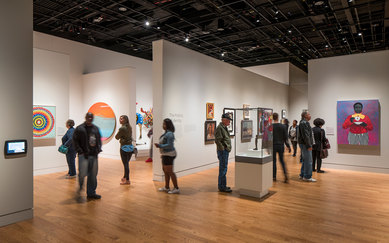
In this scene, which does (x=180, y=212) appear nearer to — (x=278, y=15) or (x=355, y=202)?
(x=355, y=202)

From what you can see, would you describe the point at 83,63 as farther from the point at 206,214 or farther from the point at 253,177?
the point at 206,214

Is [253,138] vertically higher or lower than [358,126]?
lower

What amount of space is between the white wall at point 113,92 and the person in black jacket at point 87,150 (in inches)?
206

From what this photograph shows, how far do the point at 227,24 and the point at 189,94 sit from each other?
166 inches

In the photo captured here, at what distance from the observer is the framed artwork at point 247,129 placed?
5.37 m

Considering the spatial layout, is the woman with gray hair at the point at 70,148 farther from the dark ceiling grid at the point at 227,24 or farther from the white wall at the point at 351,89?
the white wall at the point at 351,89

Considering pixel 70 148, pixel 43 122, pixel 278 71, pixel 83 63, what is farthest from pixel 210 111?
pixel 278 71

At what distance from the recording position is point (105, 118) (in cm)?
1098

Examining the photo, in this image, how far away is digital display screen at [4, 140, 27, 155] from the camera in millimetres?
3918

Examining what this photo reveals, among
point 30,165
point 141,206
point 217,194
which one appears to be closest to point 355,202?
point 217,194

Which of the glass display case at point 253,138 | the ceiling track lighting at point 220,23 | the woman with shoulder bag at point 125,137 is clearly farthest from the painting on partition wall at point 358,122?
the woman with shoulder bag at point 125,137

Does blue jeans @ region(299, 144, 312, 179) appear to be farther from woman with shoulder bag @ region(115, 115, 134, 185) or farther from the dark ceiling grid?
the dark ceiling grid

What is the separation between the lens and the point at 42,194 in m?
5.59

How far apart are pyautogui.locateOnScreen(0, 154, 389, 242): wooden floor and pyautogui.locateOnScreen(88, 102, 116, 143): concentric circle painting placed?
434 cm
